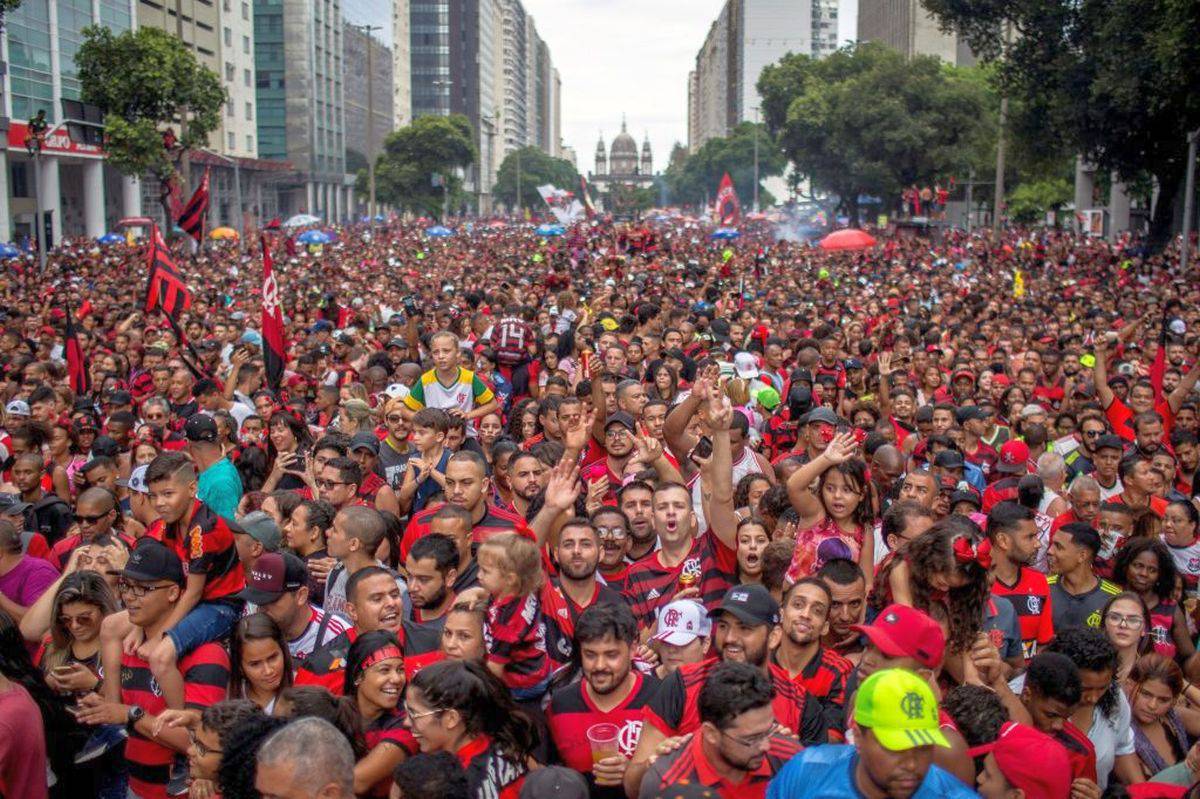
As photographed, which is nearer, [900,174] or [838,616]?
[838,616]

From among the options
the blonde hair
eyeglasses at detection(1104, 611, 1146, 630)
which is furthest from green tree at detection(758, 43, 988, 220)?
the blonde hair

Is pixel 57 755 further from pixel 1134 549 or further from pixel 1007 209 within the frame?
pixel 1007 209

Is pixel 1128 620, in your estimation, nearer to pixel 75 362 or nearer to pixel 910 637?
pixel 910 637

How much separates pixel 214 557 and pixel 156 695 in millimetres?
572

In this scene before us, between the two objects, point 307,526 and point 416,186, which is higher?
point 416,186

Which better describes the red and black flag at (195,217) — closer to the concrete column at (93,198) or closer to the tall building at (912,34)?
the concrete column at (93,198)

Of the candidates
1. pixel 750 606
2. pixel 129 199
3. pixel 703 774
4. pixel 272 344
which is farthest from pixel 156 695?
pixel 129 199

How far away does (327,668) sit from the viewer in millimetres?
4727

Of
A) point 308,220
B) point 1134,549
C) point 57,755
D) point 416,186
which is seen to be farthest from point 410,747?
point 416,186

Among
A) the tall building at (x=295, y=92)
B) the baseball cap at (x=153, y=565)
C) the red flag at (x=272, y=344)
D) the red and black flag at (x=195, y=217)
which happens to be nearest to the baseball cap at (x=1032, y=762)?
the baseball cap at (x=153, y=565)

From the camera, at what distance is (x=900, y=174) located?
63.9 metres

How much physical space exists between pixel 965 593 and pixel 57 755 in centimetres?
357

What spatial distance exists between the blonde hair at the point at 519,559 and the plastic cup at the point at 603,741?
628 mm

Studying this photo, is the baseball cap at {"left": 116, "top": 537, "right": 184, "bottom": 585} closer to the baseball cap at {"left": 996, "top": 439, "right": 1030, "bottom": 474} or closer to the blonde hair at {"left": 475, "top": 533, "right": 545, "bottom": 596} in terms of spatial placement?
the blonde hair at {"left": 475, "top": 533, "right": 545, "bottom": 596}
